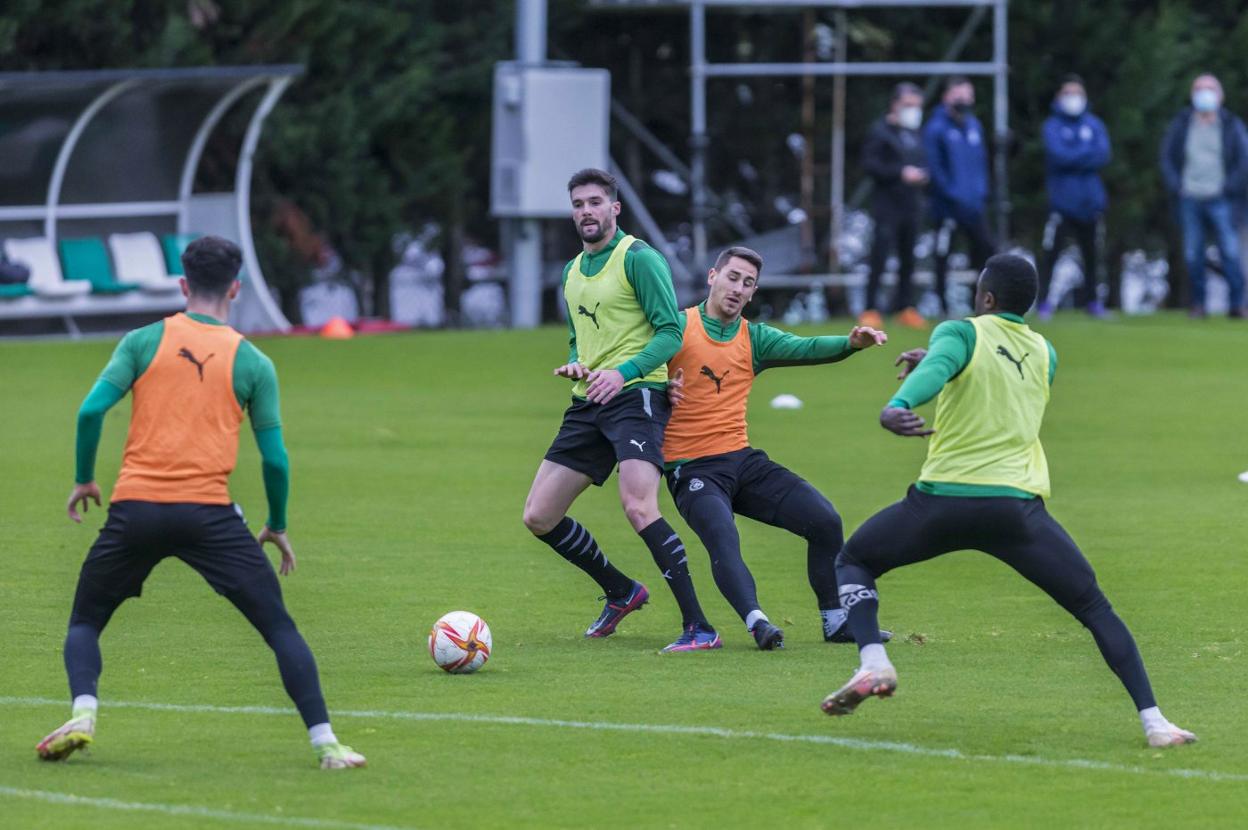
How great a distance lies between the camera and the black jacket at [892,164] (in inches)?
984

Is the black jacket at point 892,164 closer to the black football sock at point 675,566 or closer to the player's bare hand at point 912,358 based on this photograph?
the black football sock at point 675,566

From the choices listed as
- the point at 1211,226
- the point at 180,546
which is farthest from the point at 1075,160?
the point at 180,546

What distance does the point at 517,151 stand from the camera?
2888 cm

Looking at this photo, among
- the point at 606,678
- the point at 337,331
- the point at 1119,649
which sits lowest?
the point at 337,331

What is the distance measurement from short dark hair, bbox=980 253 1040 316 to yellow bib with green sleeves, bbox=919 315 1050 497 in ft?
0.25

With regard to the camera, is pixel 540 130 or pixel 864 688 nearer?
pixel 864 688

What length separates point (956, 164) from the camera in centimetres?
2536

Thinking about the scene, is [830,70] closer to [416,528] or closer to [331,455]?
[331,455]

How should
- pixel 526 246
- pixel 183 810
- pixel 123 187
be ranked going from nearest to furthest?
pixel 183 810
pixel 123 187
pixel 526 246

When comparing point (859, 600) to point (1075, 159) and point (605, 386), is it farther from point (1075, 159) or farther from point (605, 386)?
point (1075, 159)

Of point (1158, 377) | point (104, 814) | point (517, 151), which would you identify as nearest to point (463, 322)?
point (517, 151)

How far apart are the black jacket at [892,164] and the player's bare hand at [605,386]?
15332 mm

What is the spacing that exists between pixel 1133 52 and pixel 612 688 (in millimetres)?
24167

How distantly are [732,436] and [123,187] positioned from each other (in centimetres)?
1967
